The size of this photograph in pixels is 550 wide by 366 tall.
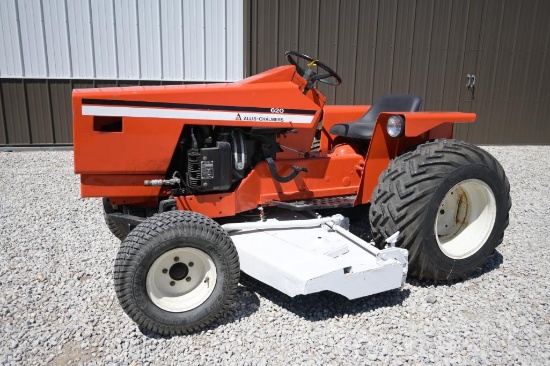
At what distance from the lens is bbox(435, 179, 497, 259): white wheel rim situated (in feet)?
10.2

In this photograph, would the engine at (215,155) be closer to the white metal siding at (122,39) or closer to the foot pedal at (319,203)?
the foot pedal at (319,203)

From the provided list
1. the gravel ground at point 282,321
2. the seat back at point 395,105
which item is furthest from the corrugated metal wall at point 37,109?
the seat back at point 395,105

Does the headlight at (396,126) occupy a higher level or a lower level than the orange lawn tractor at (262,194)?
higher

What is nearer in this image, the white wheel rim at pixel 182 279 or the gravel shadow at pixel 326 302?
the white wheel rim at pixel 182 279

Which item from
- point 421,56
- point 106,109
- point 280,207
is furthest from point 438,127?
point 421,56

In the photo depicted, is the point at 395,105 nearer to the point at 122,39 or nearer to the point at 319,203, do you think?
the point at 319,203

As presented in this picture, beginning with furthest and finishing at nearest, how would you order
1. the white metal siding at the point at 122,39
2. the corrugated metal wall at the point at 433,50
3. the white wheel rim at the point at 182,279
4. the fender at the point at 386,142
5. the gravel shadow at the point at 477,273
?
the corrugated metal wall at the point at 433,50 < the white metal siding at the point at 122,39 < the fender at the point at 386,142 < the gravel shadow at the point at 477,273 < the white wheel rim at the point at 182,279

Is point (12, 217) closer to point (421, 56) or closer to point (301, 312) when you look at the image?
point (301, 312)

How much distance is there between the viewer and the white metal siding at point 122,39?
705cm

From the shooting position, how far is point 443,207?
3.23 meters

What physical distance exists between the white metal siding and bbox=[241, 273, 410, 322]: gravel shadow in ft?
18.3

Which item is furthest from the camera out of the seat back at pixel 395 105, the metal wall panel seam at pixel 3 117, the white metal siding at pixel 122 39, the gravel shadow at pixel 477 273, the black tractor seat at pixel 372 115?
the metal wall panel seam at pixel 3 117

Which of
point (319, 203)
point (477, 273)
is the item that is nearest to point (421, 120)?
point (319, 203)

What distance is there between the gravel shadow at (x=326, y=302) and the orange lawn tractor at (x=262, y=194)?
17 centimetres
